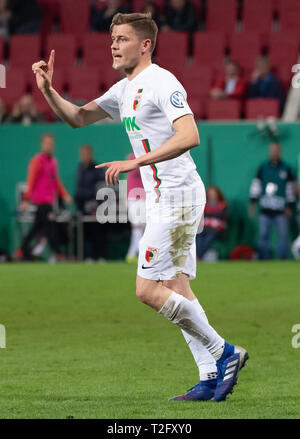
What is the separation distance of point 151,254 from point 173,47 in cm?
1517

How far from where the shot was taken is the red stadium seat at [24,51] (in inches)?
842

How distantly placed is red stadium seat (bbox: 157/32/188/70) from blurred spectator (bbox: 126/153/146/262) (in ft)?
12.2

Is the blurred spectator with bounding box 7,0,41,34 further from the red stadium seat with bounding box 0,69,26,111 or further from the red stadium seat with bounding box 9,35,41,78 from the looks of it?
the red stadium seat with bounding box 0,69,26,111

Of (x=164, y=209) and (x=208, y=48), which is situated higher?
(x=208, y=48)

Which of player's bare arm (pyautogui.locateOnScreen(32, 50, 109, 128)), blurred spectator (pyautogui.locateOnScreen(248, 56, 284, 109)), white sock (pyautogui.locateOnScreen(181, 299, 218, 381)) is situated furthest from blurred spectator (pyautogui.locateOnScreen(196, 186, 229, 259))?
white sock (pyautogui.locateOnScreen(181, 299, 218, 381))

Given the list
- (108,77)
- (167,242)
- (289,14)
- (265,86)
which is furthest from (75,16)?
(167,242)

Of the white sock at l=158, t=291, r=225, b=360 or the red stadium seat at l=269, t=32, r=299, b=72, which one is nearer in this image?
the white sock at l=158, t=291, r=225, b=360

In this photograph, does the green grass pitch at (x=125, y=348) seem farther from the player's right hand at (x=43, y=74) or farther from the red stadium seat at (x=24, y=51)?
the red stadium seat at (x=24, y=51)

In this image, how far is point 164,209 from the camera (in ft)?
20.6

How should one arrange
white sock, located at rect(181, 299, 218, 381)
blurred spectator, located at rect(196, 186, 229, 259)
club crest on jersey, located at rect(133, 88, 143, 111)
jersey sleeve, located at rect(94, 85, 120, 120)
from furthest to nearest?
blurred spectator, located at rect(196, 186, 229, 259) < jersey sleeve, located at rect(94, 85, 120, 120) < white sock, located at rect(181, 299, 218, 381) < club crest on jersey, located at rect(133, 88, 143, 111)

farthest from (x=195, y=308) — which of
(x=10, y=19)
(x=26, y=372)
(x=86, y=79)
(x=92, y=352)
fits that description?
(x=10, y=19)

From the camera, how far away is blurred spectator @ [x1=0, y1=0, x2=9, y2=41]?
21.9m

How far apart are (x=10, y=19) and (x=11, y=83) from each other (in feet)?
7.15

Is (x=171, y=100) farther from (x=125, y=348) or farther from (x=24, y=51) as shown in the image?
(x=24, y=51)
